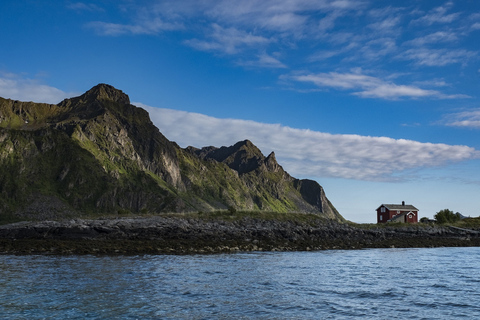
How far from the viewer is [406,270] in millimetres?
35375

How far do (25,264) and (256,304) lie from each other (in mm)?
23961

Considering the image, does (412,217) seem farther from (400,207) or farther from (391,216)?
(391,216)

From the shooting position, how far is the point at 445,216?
102500 millimetres

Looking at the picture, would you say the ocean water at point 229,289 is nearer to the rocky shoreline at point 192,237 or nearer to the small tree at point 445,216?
the rocky shoreline at point 192,237

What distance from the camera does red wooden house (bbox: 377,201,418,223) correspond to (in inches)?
4665

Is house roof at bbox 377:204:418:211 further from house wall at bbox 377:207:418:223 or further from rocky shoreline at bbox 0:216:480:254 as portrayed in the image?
rocky shoreline at bbox 0:216:480:254

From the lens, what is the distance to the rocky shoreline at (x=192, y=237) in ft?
154

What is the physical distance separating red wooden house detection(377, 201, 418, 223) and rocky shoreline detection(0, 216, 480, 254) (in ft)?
143

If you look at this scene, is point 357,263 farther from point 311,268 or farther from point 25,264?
point 25,264

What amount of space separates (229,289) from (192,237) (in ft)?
100

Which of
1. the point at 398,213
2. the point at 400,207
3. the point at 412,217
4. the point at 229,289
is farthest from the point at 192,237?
the point at 412,217

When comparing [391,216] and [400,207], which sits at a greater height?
[400,207]

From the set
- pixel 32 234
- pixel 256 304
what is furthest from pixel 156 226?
pixel 256 304

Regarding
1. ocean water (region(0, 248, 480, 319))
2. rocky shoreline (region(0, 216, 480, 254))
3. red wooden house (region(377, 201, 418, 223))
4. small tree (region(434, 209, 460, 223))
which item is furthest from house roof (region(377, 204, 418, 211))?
ocean water (region(0, 248, 480, 319))
